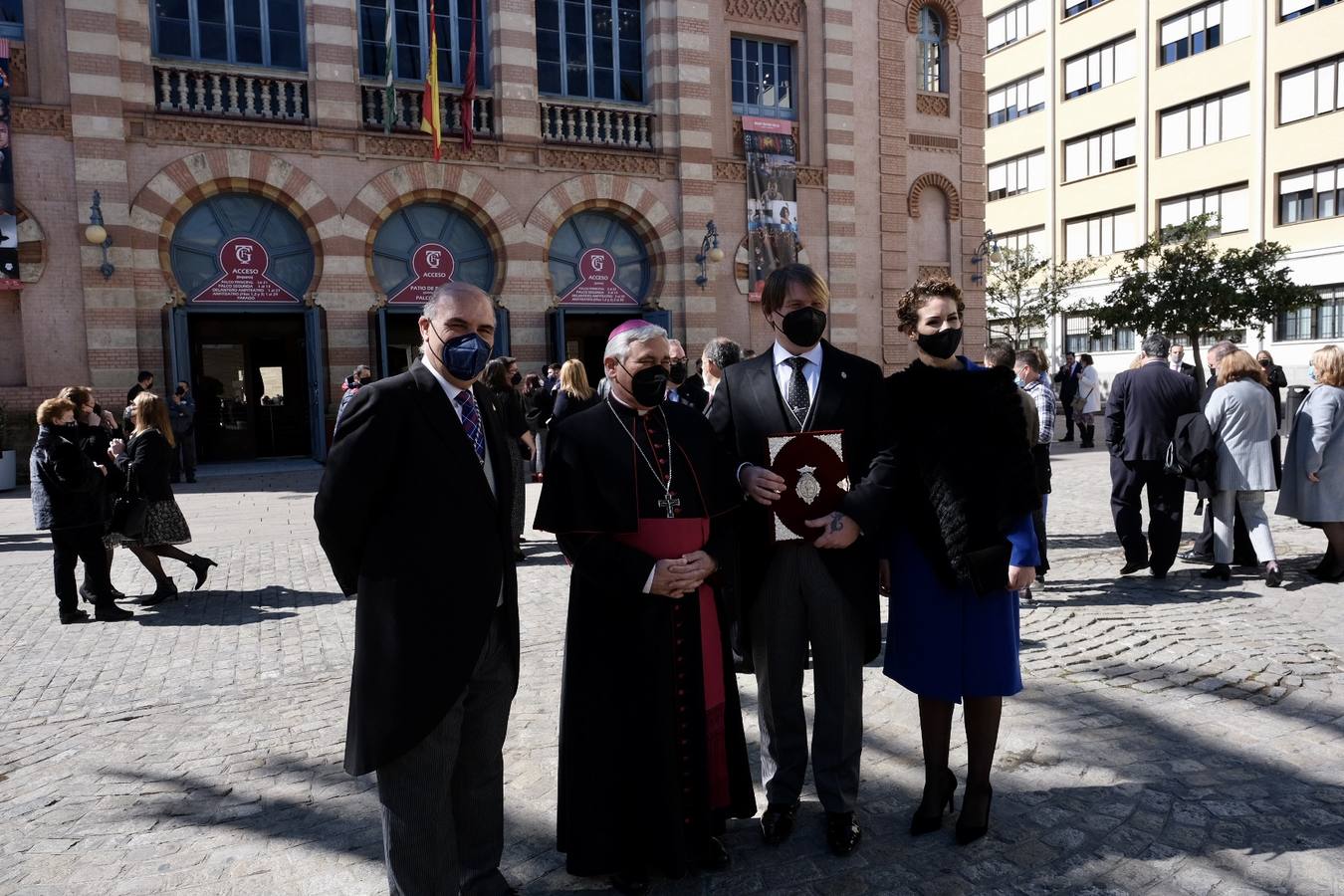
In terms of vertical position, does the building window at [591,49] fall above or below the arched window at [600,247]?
above

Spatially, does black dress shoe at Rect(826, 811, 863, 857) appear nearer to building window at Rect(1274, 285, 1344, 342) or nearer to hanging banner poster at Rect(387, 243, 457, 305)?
hanging banner poster at Rect(387, 243, 457, 305)

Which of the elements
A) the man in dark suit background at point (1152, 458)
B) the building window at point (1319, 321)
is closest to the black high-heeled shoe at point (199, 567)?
the man in dark suit background at point (1152, 458)

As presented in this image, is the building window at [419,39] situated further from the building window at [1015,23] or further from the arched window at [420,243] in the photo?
the building window at [1015,23]

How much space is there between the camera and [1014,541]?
349cm

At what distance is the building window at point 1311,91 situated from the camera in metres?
31.8

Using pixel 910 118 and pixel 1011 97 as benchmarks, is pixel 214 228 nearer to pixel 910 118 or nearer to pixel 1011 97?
pixel 910 118

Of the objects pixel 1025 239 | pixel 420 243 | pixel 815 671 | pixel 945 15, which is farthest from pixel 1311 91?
pixel 815 671

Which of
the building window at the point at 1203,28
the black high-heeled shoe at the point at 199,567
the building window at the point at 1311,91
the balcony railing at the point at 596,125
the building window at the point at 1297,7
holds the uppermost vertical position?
the building window at the point at 1203,28

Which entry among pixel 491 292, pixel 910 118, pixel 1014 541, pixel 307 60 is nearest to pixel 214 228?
pixel 307 60

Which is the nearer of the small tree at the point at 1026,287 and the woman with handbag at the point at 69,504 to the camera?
the woman with handbag at the point at 69,504

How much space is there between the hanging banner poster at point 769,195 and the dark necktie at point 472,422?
18.0 m

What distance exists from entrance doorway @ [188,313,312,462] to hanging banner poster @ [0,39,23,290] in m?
3.17

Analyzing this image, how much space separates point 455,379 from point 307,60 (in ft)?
56.5

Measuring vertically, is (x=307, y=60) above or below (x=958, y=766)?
above
